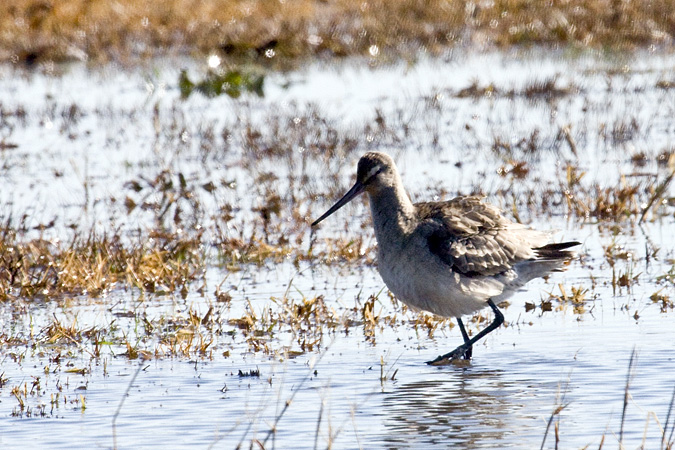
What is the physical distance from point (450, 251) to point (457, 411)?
4.18 feet

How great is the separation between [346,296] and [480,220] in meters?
1.59

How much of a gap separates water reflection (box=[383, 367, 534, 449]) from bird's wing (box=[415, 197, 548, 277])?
68cm

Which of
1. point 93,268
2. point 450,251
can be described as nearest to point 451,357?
point 450,251

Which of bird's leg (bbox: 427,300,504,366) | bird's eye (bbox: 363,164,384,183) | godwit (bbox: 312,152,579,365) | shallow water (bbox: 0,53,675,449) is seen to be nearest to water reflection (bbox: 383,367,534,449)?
shallow water (bbox: 0,53,675,449)

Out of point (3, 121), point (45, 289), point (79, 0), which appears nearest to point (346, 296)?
point (45, 289)

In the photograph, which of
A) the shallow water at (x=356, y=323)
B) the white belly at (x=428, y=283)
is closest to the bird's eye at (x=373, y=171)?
the white belly at (x=428, y=283)

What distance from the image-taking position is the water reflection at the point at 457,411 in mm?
5965

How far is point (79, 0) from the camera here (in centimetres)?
2541

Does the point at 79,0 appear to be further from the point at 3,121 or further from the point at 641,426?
the point at 641,426

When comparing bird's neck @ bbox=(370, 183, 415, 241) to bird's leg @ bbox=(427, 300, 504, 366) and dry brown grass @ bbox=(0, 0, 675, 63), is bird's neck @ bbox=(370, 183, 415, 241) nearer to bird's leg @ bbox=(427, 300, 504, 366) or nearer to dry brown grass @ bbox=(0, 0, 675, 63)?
bird's leg @ bbox=(427, 300, 504, 366)

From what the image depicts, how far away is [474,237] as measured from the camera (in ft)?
25.0

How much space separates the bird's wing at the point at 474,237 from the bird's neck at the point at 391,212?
0.32ft

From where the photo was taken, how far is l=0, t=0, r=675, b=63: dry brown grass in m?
21.8

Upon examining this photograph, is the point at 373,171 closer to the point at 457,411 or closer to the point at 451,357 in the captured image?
the point at 451,357
